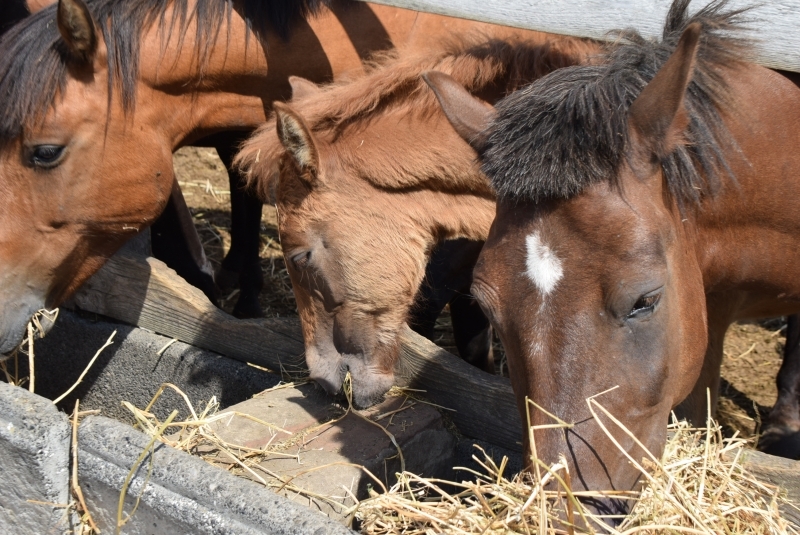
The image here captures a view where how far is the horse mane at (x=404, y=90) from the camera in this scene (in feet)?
9.71

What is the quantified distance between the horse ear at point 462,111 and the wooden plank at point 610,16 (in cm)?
73

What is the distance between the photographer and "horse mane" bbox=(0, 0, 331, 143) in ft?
10.00

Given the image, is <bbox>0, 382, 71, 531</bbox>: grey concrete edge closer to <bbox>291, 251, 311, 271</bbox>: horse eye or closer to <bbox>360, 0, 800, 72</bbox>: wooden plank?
<bbox>291, 251, 311, 271</bbox>: horse eye

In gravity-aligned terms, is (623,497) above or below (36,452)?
above

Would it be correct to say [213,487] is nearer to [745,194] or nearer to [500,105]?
[500,105]

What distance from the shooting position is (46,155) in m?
3.07

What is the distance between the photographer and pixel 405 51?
130 inches

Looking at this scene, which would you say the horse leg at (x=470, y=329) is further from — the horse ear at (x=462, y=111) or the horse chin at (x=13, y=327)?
the horse chin at (x=13, y=327)

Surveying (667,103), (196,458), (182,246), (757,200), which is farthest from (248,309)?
(667,103)

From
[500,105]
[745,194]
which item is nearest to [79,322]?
[500,105]

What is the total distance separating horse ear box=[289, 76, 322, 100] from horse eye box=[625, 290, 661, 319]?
5.96ft

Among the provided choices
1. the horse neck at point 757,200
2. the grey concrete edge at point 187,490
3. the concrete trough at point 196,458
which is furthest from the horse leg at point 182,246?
the horse neck at point 757,200

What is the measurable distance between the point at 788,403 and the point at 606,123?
8.33ft

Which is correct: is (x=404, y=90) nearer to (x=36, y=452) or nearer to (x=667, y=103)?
(x=667, y=103)
